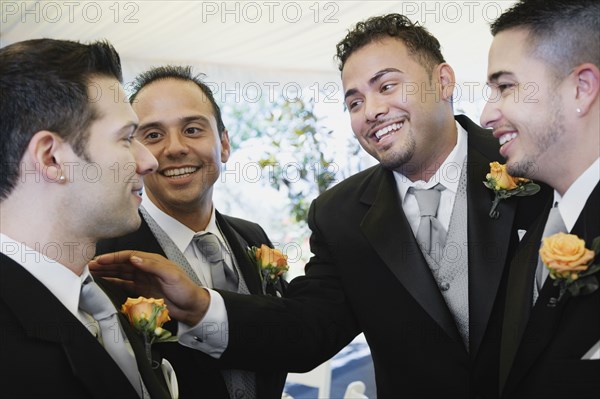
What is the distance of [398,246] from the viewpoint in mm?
2643

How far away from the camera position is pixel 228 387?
253cm

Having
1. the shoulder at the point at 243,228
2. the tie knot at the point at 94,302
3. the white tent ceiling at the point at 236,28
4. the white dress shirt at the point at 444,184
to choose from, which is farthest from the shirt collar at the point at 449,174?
the white tent ceiling at the point at 236,28

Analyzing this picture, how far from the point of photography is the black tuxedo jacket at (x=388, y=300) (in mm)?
2451

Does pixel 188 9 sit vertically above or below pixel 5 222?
above

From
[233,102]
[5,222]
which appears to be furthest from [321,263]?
[233,102]

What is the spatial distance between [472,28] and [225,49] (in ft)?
6.94

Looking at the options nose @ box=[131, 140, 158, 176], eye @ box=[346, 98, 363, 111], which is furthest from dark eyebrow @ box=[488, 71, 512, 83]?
nose @ box=[131, 140, 158, 176]

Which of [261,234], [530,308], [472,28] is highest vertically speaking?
[472,28]

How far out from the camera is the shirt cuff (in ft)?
8.04

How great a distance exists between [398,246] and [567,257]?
34.6 inches

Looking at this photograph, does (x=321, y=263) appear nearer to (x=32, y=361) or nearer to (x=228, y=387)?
(x=228, y=387)

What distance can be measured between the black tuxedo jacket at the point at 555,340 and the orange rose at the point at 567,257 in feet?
0.24

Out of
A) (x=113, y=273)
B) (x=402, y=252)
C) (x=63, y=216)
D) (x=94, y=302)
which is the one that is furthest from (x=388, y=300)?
(x=63, y=216)

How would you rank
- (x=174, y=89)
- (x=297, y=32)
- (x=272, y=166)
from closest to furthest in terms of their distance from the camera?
(x=174, y=89) < (x=297, y=32) < (x=272, y=166)
